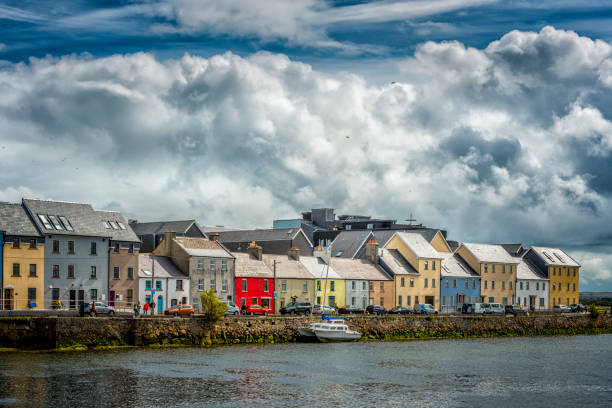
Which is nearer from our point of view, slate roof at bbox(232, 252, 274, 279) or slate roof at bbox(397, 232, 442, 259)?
slate roof at bbox(232, 252, 274, 279)

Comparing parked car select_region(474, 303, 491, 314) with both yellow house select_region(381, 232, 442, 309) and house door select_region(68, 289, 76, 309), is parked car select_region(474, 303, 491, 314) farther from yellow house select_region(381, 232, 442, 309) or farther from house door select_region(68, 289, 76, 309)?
house door select_region(68, 289, 76, 309)

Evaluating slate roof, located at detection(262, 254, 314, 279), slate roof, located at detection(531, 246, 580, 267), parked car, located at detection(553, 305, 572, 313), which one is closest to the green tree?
slate roof, located at detection(262, 254, 314, 279)

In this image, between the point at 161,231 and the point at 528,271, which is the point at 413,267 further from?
the point at 161,231

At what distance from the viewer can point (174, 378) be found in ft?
181

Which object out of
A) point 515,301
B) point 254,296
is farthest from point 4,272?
point 515,301

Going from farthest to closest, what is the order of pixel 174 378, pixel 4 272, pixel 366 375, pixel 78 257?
1. pixel 78 257
2. pixel 4 272
3. pixel 366 375
4. pixel 174 378

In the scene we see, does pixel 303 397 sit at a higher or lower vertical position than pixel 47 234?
lower

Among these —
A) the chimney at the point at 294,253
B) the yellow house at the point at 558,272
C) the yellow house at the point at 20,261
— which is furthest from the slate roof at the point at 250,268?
the yellow house at the point at 558,272

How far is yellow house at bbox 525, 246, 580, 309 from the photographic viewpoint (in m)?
148

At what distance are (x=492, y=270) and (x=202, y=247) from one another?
56426mm

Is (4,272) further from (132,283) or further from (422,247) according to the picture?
(422,247)

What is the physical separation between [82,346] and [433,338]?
142ft

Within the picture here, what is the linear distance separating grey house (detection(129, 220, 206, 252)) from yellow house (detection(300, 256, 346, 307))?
15461 millimetres

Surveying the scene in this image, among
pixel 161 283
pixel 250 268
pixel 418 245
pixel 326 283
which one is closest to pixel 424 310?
pixel 326 283
